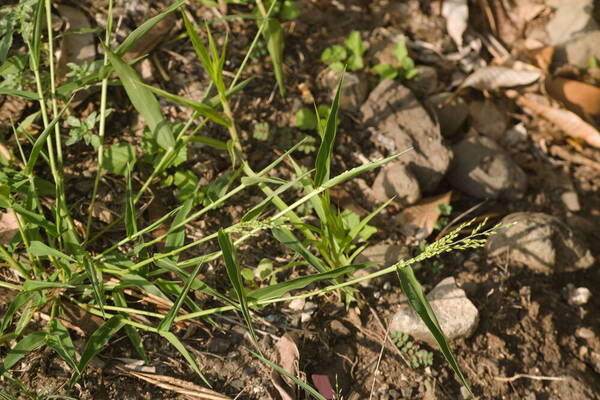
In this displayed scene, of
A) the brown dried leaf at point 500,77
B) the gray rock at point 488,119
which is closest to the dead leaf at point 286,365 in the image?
the gray rock at point 488,119

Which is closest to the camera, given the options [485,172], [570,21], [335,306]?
[335,306]

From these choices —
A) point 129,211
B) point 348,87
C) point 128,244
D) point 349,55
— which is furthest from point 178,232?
point 349,55

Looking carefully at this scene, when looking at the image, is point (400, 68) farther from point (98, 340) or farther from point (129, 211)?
point (98, 340)

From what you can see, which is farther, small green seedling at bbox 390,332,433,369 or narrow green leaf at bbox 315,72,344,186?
small green seedling at bbox 390,332,433,369

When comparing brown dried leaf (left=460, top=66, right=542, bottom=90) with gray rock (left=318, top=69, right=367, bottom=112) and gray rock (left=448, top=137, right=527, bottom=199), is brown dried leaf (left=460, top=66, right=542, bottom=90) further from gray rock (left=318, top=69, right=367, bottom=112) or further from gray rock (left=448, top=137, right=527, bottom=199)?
gray rock (left=318, top=69, right=367, bottom=112)

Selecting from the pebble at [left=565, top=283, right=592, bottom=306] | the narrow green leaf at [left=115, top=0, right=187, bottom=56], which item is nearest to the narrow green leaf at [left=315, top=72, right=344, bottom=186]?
the narrow green leaf at [left=115, top=0, right=187, bottom=56]

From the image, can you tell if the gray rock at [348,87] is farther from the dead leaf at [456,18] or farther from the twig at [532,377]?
the twig at [532,377]

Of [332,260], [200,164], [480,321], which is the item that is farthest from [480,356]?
[200,164]
